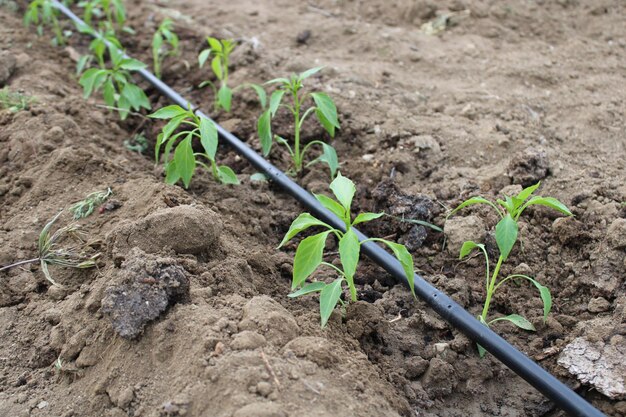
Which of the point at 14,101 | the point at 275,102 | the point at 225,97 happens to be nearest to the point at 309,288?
the point at 275,102

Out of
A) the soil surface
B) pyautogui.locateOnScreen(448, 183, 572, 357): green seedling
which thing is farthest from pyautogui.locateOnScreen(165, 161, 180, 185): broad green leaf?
pyautogui.locateOnScreen(448, 183, 572, 357): green seedling

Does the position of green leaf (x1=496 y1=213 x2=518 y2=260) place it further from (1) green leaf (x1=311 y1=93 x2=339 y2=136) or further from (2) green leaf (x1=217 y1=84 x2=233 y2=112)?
(2) green leaf (x1=217 y1=84 x2=233 y2=112)

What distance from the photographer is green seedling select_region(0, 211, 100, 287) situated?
2.52m

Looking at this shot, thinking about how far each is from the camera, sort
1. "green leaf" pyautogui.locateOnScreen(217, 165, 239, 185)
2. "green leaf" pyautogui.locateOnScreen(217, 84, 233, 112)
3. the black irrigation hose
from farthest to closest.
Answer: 1. "green leaf" pyautogui.locateOnScreen(217, 84, 233, 112)
2. "green leaf" pyautogui.locateOnScreen(217, 165, 239, 185)
3. the black irrigation hose

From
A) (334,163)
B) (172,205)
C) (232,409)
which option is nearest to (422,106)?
(334,163)

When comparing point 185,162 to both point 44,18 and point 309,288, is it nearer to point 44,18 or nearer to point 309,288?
point 309,288

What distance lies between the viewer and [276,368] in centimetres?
191

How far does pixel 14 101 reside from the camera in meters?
3.59

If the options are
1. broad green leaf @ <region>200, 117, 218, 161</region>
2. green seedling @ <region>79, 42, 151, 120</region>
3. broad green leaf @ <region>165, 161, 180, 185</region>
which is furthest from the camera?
green seedling @ <region>79, 42, 151, 120</region>

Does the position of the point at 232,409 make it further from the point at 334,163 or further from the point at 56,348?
the point at 334,163

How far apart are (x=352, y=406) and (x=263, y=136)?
1661 mm

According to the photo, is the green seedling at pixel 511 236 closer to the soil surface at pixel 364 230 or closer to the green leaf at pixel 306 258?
A: the soil surface at pixel 364 230

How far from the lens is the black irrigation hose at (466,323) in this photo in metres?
2.02

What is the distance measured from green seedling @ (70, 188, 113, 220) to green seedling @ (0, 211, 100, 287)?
3.5 inches
